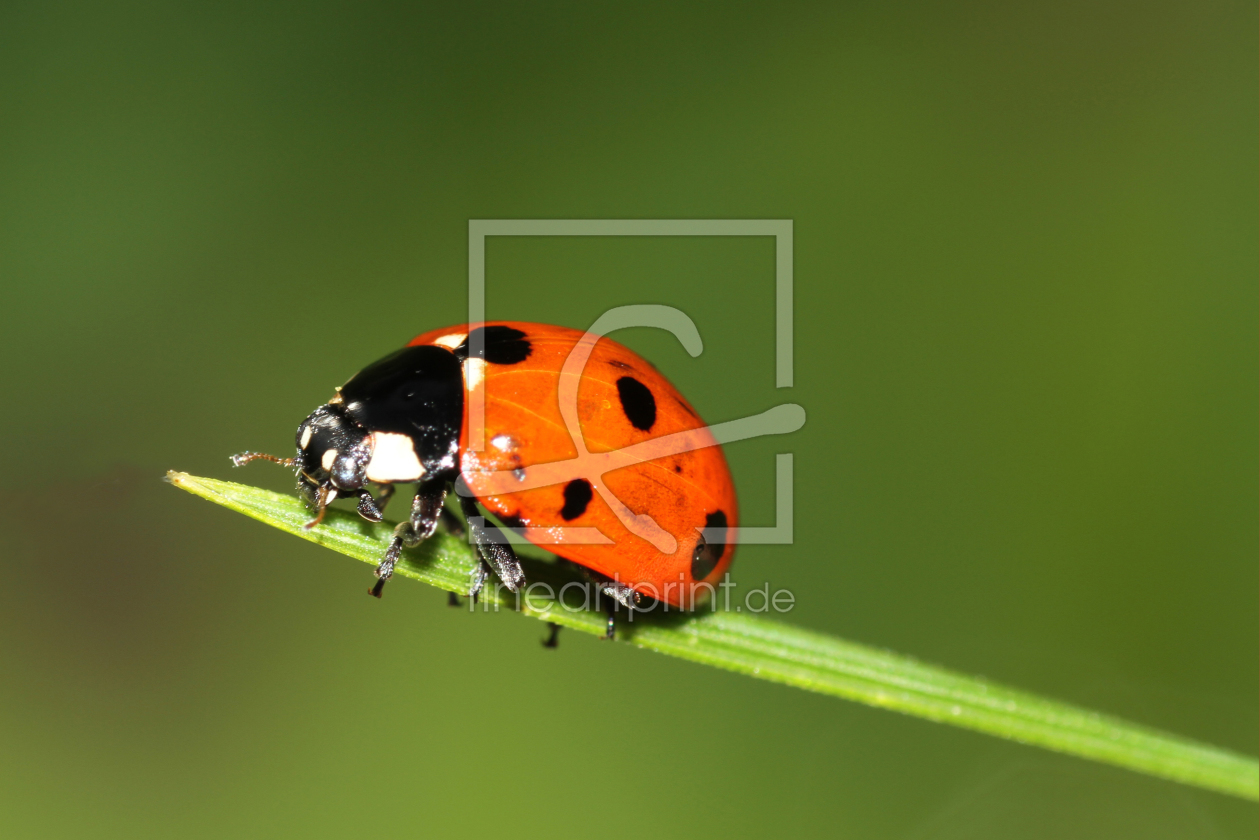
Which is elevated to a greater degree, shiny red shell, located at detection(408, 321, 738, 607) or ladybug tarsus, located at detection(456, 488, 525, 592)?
shiny red shell, located at detection(408, 321, 738, 607)

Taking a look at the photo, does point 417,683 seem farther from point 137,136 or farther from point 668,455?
point 137,136

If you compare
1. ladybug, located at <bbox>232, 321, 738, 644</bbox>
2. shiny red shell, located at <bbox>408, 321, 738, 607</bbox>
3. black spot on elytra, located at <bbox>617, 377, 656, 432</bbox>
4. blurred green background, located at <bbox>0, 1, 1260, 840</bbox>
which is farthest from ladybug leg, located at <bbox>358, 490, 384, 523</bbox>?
blurred green background, located at <bbox>0, 1, 1260, 840</bbox>

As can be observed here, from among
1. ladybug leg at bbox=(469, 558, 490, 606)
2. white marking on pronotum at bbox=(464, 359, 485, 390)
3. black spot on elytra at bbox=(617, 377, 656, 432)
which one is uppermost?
white marking on pronotum at bbox=(464, 359, 485, 390)

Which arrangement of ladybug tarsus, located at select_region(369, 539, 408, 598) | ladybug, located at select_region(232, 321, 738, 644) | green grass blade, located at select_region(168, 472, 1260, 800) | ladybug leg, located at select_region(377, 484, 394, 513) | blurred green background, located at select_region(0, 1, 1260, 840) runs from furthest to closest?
blurred green background, located at select_region(0, 1, 1260, 840), ladybug leg, located at select_region(377, 484, 394, 513), ladybug, located at select_region(232, 321, 738, 644), ladybug tarsus, located at select_region(369, 539, 408, 598), green grass blade, located at select_region(168, 472, 1260, 800)

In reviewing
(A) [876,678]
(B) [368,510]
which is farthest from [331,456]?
(A) [876,678]

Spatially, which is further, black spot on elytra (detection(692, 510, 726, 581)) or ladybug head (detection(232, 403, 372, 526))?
black spot on elytra (detection(692, 510, 726, 581))

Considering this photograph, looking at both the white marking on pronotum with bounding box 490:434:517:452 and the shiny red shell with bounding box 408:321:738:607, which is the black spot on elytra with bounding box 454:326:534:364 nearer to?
the shiny red shell with bounding box 408:321:738:607

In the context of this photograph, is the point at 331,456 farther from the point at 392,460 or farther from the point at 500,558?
the point at 500,558
